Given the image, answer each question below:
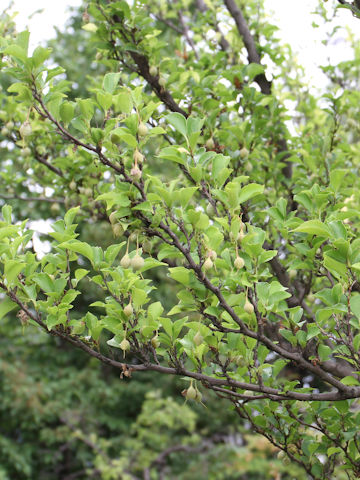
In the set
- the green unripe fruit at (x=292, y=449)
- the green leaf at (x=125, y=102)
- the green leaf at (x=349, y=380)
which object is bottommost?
the green unripe fruit at (x=292, y=449)

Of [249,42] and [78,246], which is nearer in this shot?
[78,246]

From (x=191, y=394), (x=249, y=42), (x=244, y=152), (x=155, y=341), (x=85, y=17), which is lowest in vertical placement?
(x=191, y=394)

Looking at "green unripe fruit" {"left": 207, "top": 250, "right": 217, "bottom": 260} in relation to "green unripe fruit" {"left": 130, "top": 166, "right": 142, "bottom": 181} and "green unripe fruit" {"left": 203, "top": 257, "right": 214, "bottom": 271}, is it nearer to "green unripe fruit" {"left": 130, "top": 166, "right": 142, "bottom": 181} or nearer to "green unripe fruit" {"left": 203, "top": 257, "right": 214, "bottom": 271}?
"green unripe fruit" {"left": 203, "top": 257, "right": 214, "bottom": 271}

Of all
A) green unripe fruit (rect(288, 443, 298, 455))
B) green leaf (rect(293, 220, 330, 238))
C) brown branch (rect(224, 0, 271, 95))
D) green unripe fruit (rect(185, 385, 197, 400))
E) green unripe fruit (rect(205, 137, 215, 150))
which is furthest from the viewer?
brown branch (rect(224, 0, 271, 95))

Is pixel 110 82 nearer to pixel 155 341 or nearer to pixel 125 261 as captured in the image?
pixel 125 261

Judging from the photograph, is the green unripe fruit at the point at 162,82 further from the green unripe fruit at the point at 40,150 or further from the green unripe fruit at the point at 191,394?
the green unripe fruit at the point at 191,394

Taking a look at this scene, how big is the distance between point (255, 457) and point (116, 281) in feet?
18.5

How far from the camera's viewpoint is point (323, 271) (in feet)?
5.16

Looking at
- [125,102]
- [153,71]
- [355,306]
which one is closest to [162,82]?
[153,71]

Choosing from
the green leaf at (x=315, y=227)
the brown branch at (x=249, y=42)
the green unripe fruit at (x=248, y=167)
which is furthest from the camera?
the brown branch at (x=249, y=42)

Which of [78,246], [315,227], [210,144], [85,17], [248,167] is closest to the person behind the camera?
[315,227]

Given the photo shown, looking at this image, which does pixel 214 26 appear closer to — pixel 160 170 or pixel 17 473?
pixel 160 170

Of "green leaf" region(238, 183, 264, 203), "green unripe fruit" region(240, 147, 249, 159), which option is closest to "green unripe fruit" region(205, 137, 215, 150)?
"green unripe fruit" region(240, 147, 249, 159)

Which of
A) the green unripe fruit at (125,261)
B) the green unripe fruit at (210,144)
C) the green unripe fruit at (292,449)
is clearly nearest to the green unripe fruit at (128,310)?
the green unripe fruit at (125,261)
